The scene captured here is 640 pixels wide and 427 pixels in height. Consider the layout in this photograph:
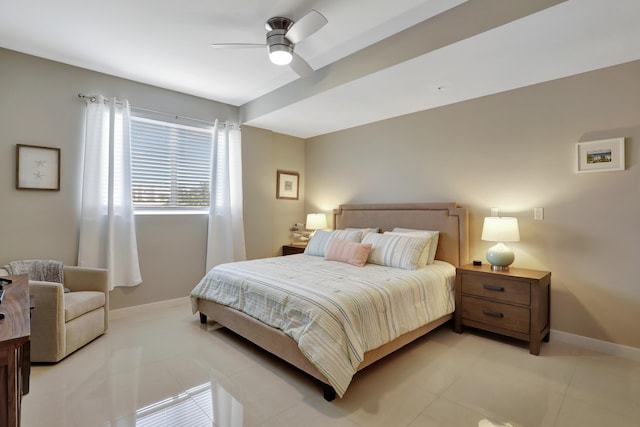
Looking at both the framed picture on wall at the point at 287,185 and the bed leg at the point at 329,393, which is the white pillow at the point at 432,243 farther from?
the framed picture on wall at the point at 287,185

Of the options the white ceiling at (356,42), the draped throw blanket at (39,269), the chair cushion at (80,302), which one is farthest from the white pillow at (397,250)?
the draped throw blanket at (39,269)

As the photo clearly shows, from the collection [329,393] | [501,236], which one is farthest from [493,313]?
[329,393]

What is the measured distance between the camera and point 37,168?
10.2ft

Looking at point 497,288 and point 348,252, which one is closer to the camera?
point 497,288

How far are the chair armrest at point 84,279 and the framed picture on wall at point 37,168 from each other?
877 millimetres

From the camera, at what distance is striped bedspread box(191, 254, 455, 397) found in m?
2.01

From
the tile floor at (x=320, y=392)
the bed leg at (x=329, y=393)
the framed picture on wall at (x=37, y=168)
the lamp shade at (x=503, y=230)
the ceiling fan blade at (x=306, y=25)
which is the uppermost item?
the ceiling fan blade at (x=306, y=25)

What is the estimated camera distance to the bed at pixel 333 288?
2031 mm

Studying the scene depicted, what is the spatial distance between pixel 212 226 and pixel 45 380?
2.32 m

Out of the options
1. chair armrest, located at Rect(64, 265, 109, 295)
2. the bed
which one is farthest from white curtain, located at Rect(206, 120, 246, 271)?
chair armrest, located at Rect(64, 265, 109, 295)

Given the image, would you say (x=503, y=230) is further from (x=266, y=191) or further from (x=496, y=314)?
(x=266, y=191)

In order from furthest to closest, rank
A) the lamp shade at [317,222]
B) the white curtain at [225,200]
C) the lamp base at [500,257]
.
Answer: the lamp shade at [317,222], the white curtain at [225,200], the lamp base at [500,257]

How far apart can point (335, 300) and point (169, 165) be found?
3.00m

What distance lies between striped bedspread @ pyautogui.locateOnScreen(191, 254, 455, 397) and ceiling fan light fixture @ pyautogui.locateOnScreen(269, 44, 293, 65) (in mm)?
1826
